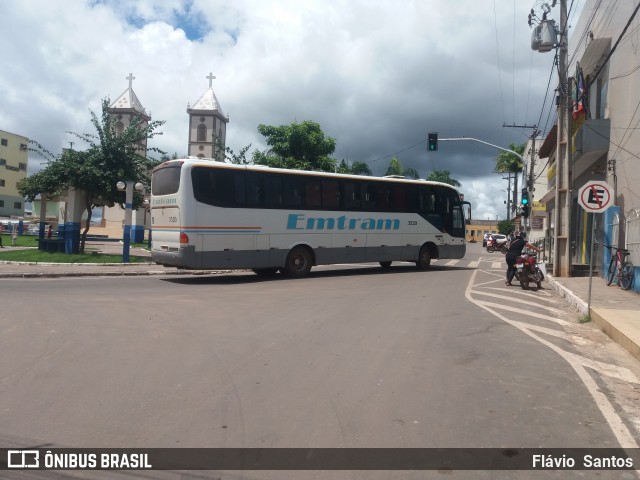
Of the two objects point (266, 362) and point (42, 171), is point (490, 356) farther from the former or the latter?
point (42, 171)

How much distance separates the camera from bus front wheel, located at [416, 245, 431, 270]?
2192cm

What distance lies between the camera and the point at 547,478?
3904 mm

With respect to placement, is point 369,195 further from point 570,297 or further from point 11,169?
point 11,169

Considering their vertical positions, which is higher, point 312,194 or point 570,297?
point 312,194

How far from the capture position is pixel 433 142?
26.3m

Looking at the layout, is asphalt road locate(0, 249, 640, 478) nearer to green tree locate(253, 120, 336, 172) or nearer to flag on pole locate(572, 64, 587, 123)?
flag on pole locate(572, 64, 587, 123)

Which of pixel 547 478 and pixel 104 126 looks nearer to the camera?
pixel 547 478

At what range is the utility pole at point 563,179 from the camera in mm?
18844

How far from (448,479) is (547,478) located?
700 millimetres

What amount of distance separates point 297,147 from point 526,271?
20.8 meters

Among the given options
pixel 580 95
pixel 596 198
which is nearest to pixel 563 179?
pixel 580 95

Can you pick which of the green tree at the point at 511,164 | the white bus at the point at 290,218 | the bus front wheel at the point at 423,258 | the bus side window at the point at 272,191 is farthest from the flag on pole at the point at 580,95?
the green tree at the point at 511,164

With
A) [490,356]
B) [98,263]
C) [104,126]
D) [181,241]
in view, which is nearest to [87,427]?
[490,356]

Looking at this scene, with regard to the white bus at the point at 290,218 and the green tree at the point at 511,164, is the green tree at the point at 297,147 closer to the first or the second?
the white bus at the point at 290,218
